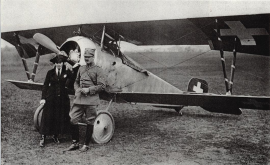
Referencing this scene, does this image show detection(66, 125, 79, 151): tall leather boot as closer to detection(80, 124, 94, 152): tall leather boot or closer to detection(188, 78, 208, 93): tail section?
detection(80, 124, 94, 152): tall leather boot

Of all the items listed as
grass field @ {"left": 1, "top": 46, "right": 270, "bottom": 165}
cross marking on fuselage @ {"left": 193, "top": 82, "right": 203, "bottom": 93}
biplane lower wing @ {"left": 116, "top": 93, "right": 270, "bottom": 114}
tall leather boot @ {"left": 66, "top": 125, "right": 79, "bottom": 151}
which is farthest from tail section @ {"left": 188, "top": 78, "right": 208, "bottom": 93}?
tall leather boot @ {"left": 66, "top": 125, "right": 79, "bottom": 151}

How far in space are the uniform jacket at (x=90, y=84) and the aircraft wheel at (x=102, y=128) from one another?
17.9 inches

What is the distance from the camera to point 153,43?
6.67m

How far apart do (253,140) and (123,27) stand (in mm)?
3342

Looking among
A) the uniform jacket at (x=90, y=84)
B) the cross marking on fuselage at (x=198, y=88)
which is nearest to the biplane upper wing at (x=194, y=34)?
the uniform jacket at (x=90, y=84)

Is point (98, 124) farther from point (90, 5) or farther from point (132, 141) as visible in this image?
point (90, 5)

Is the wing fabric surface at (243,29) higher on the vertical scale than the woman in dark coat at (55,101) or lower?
higher

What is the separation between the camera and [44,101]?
14.9 ft

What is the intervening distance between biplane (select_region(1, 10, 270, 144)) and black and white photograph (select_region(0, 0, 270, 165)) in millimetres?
20

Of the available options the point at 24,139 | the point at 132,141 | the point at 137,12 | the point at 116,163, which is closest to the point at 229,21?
the point at 137,12

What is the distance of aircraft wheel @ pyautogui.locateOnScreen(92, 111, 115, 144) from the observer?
15.2 feet

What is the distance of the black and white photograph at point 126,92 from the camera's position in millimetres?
4207

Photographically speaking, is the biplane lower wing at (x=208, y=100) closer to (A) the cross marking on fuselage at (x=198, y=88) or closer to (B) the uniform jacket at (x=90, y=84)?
(B) the uniform jacket at (x=90, y=84)

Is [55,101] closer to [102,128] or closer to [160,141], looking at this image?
[102,128]
